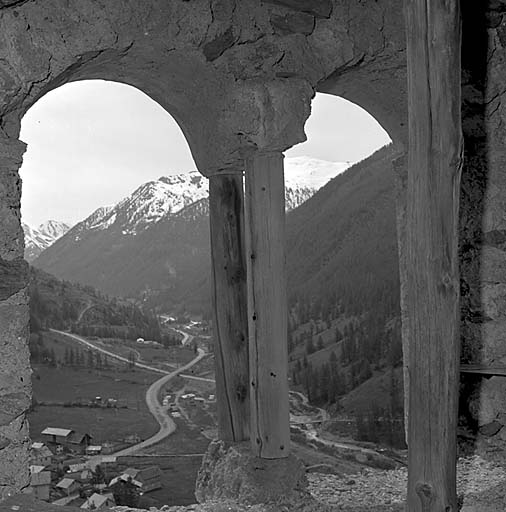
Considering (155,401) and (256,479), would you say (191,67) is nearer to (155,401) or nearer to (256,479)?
(256,479)

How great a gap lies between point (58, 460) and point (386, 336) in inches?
148

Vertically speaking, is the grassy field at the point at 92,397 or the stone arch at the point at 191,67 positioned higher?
the stone arch at the point at 191,67

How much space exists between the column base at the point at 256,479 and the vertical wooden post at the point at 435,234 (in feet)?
3.28

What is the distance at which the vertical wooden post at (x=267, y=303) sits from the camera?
3.51 meters

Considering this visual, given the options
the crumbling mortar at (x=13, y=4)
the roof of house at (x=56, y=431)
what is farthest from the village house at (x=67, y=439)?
the crumbling mortar at (x=13, y=4)

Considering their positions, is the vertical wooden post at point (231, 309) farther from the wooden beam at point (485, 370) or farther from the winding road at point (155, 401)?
the winding road at point (155, 401)

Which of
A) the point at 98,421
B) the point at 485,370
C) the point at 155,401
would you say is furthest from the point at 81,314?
the point at 485,370

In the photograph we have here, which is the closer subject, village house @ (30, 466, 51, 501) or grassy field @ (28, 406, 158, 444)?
village house @ (30, 466, 51, 501)

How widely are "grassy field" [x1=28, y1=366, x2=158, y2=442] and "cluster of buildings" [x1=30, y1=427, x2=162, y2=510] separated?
0.21 m

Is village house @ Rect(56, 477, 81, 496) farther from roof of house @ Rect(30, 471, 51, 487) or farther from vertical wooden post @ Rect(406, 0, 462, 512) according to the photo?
vertical wooden post @ Rect(406, 0, 462, 512)

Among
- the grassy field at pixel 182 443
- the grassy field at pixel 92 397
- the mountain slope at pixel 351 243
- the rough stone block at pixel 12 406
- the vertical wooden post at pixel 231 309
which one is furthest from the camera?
the mountain slope at pixel 351 243

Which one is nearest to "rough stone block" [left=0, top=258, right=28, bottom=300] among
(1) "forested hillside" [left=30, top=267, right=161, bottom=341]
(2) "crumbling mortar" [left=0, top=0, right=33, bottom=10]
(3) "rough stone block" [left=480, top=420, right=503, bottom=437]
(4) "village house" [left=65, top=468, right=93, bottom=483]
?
(2) "crumbling mortar" [left=0, top=0, right=33, bottom=10]

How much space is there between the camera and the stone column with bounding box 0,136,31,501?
2.95 m

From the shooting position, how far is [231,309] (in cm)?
371
